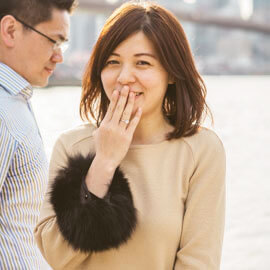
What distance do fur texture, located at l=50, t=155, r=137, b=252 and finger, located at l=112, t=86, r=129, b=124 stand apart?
0.14 m

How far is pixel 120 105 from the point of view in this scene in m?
1.38

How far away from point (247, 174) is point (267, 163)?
2.22 feet

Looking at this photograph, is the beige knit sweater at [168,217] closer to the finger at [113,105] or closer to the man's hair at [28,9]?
the finger at [113,105]

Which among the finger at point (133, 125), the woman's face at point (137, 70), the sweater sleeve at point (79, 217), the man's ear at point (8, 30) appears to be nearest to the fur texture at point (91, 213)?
the sweater sleeve at point (79, 217)

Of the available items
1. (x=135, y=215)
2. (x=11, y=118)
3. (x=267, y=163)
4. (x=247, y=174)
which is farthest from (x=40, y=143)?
(x=267, y=163)

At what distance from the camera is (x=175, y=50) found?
142 cm

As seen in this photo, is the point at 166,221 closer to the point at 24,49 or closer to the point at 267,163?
the point at 24,49

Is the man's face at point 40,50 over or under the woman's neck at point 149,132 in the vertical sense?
over

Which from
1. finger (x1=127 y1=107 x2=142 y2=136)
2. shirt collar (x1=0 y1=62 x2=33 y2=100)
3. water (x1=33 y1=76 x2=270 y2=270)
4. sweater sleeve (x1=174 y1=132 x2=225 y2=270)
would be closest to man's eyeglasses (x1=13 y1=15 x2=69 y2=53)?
shirt collar (x1=0 y1=62 x2=33 y2=100)

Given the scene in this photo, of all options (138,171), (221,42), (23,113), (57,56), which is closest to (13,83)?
(23,113)

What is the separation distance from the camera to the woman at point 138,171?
4.30 feet

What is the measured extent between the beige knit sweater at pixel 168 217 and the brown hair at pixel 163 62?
0.09 m

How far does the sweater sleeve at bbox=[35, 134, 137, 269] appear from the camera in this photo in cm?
129

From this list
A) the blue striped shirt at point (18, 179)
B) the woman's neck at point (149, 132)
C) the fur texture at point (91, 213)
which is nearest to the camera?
the blue striped shirt at point (18, 179)
